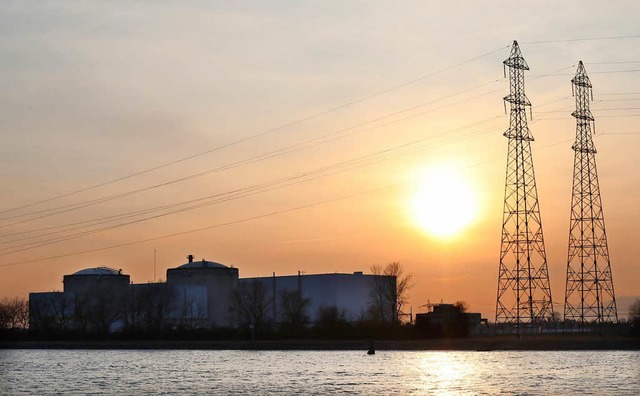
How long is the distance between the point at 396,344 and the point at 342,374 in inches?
2144

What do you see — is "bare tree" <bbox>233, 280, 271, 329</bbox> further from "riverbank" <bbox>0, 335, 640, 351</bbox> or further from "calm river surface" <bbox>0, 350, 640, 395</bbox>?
"calm river surface" <bbox>0, 350, 640, 395</bbox>

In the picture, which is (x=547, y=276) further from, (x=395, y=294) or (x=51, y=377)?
(x=395, y=294)

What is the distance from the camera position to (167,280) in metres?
170

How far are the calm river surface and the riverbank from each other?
126 inches

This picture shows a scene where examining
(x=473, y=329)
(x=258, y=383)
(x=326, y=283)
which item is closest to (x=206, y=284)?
(x=326, y=283)

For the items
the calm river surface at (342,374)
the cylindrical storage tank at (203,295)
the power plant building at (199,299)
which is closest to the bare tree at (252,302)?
the power plant building at (199,299)

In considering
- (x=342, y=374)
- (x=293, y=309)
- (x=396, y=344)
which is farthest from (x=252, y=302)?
(x=342, y=374)

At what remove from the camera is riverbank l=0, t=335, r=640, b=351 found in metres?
117

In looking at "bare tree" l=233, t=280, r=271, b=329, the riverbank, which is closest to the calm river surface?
the riverbank

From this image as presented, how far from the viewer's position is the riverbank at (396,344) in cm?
11744

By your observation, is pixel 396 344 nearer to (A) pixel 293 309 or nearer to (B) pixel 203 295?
(A) pixel 293 309

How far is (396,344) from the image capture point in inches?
5384

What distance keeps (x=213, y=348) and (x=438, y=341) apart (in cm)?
3198

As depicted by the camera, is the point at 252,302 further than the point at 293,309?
Yes
